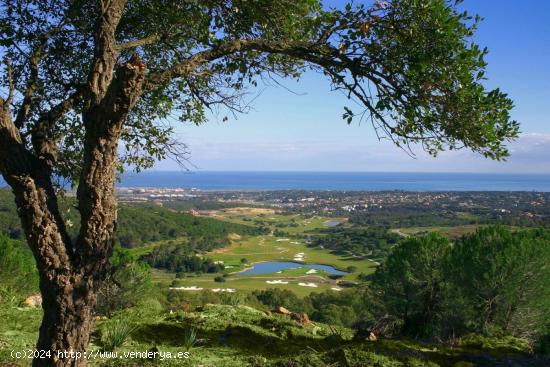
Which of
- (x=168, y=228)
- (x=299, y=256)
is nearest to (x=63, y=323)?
(x=299, y=256)

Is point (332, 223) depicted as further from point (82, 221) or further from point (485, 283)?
point (82, 221)

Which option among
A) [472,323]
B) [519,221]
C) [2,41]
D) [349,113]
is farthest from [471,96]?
[519,221]

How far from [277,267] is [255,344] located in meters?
81.9

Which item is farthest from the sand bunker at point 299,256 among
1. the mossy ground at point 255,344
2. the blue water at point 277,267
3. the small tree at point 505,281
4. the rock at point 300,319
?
the mossy ground at point 255,344

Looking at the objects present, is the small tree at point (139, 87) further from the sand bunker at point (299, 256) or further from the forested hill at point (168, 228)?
the sand bunker at point (299, 256)

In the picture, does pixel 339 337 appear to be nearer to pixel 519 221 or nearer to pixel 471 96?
pixel 471 96

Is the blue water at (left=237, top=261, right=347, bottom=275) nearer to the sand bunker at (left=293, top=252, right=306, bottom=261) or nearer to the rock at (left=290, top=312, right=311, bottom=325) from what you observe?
the sand bunker at (left=293, top=252, right=306, bottom=261)

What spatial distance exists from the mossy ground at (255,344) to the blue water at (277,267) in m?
72.8

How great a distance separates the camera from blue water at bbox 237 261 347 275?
80688 mm

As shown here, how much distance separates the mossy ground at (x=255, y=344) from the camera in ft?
→ 16.5

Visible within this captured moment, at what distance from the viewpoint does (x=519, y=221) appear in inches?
2709

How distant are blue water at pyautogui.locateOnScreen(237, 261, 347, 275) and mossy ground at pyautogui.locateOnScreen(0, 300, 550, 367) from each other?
72.8 metres

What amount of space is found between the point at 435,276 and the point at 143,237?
77.7 m

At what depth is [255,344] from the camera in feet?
19.5
